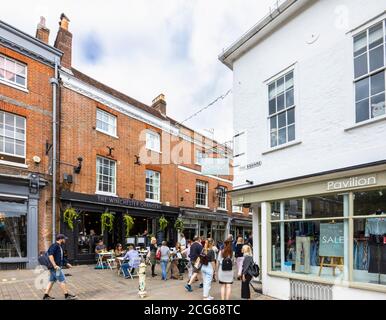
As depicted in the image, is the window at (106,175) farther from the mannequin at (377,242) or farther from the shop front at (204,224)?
the mannequin at (377,242)

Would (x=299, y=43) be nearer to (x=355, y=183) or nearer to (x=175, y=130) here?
(x=355, y=183)

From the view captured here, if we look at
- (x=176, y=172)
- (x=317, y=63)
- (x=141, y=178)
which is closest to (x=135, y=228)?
(x=141, y=178)

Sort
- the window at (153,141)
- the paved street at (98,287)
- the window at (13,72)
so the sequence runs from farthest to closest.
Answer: the window at (153,141), the window at (13,72), the paved street at (98,287)

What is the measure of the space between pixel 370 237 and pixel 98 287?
7.48 meters

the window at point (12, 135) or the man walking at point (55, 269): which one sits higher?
the window at point (12, 135)

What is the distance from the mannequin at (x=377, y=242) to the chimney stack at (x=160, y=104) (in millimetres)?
18420

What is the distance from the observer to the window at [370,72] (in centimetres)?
668

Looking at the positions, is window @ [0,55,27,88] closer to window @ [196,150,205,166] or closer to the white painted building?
the white painted building

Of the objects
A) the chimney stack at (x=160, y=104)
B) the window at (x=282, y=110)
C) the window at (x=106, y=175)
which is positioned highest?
the chimney stack at (x=160, y=104)

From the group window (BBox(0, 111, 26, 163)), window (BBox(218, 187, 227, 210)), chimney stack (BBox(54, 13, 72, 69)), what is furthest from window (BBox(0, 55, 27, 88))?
window (BBox(218, 187, 227, 210))

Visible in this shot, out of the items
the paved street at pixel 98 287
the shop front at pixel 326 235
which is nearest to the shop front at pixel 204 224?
the paved street at pixel 98 287

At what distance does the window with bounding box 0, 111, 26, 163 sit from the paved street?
4522mm

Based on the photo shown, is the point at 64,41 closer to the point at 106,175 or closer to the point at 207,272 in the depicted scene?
the point at 106,175

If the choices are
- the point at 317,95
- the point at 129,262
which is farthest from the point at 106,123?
the point at 317,95
